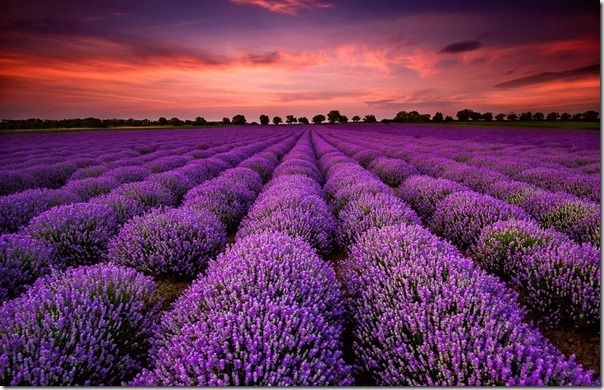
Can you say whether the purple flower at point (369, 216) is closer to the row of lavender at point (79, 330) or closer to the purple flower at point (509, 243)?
the purple flower at point (509, 243)

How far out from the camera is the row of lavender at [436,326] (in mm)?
1565

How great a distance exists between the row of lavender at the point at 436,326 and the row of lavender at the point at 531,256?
24.5 inches

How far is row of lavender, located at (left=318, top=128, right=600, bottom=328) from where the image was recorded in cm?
254

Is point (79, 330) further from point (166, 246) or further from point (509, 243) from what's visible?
point (509, 243)

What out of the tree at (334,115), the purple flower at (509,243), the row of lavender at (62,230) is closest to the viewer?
the row of lavender at (62,230)

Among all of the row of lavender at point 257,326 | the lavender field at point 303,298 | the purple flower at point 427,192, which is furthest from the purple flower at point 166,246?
the purple flower at point 427,192

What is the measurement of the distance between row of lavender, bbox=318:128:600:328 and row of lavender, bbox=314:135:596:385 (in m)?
0.62

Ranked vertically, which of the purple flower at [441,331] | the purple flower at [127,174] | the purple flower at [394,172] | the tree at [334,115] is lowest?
the purple flower at [394,172]

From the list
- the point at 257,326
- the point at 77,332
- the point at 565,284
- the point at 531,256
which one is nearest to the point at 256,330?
the point at 257,326

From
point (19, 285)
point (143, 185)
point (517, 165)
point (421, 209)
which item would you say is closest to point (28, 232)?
point (19, 285)

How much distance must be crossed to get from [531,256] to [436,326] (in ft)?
5.44

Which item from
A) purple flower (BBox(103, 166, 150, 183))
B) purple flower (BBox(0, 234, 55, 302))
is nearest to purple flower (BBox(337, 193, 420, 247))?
purple flower (BBox(0, 234, 55, 302))

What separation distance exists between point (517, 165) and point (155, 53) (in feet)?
27.0

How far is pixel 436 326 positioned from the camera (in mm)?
1830
